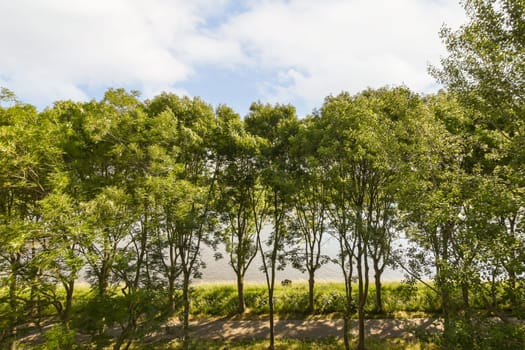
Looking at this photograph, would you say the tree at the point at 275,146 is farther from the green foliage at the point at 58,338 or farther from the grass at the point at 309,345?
the green foliage at the point at 58,338

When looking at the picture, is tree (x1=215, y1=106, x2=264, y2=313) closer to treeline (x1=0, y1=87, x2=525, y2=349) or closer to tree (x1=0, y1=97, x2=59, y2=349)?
treeline (x1=0, y1=87, x2=525, y2=349)

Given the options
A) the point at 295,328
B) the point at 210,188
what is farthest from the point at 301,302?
the point at 210,188

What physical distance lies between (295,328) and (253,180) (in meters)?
9.34

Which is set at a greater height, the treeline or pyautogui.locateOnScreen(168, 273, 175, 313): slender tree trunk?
the treeline

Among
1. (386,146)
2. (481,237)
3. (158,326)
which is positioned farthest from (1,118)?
(481,237)

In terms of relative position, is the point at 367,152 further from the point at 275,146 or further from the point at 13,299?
the point at 13,299

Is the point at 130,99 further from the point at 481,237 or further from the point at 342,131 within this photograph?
the point at 481,237

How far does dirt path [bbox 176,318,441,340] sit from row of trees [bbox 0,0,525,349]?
10.4ft

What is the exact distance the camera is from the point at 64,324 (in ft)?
31.6

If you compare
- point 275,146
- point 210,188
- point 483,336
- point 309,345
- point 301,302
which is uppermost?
point 275,146

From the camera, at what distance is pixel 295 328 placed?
16953 millimetres

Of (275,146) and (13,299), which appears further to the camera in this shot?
(275,146)

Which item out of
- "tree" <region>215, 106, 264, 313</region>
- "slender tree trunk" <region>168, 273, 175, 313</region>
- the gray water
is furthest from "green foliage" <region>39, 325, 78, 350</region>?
the gray water

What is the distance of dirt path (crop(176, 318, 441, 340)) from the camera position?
1588cm
